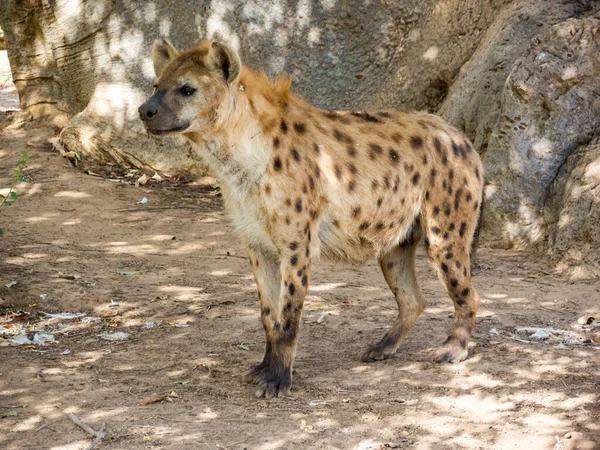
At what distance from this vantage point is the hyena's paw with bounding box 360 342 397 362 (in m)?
4.74

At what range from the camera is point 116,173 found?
26.7ft

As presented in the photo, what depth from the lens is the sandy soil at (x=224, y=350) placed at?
12.2 feet

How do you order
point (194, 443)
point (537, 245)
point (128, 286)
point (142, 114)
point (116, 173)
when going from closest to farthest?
point (194, 443) → point (142, 114) → point (128, 286) → point (537, 245) → point (116, 173)

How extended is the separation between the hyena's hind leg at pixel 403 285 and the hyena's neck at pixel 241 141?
3.46ft

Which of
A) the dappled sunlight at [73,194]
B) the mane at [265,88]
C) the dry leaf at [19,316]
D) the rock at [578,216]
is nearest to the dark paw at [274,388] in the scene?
the mane at [265,88]

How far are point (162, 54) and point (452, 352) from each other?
2.16 metres

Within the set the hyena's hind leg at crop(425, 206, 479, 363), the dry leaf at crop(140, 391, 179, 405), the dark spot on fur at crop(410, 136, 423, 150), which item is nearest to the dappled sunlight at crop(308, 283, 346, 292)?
the hyena's hind leg at crop(425, 206, 479, 363)

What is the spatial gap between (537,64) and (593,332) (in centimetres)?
257

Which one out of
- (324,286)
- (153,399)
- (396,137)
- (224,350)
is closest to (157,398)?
(153,399)

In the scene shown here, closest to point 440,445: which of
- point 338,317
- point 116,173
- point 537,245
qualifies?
point 338,317

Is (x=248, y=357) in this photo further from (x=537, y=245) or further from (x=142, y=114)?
(x=537, y=245)

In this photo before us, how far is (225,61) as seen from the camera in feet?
13.6

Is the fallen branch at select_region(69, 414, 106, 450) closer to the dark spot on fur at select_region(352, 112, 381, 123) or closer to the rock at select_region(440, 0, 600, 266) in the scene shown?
the dark spot on fur at select_region(352, 112, 381, 123)

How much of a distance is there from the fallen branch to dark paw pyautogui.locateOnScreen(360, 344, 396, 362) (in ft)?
5.15
